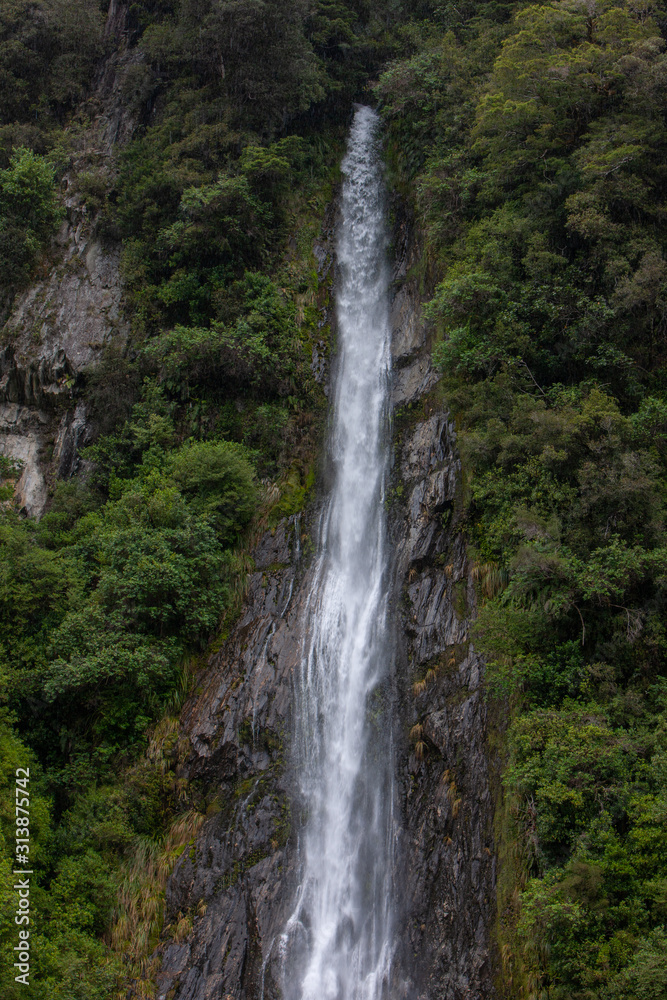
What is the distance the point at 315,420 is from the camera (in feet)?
49.3

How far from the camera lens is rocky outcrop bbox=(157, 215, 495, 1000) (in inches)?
332

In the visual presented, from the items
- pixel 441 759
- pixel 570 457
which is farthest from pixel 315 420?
pixel 441 759

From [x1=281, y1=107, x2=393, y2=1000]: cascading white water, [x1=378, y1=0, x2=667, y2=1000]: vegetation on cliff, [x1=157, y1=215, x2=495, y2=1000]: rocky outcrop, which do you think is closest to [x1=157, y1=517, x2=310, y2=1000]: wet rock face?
[x1=157, y1=215, x2=495, y2=1000]: rocky outcrop

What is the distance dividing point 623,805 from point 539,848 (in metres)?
1.22

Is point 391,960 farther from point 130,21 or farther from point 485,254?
point 130,21

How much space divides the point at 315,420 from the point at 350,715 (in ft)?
22.8

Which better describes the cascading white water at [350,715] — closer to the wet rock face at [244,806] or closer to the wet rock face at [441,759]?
the wet rock face at [244,806]

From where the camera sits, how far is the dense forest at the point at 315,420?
7461mm

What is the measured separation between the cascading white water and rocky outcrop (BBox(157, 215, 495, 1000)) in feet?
0.92

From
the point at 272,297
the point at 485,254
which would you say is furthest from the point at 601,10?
the point at 272,297

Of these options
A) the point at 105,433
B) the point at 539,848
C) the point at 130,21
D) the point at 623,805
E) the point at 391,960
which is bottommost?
the point at 391,960

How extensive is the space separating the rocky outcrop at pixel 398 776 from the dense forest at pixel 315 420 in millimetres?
423

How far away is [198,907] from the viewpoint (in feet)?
31.4

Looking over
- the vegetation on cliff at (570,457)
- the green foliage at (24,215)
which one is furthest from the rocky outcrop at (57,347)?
the vegetation on cliff at (570,457)
